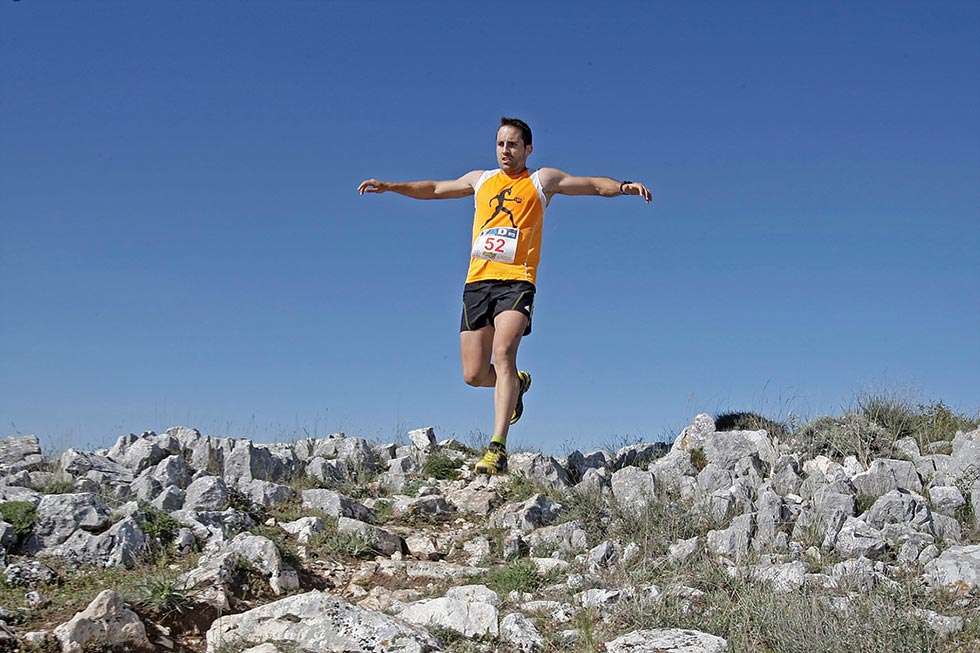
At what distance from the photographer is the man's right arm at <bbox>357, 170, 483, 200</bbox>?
8734 mm

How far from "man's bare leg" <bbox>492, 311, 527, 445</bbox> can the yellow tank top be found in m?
0.38

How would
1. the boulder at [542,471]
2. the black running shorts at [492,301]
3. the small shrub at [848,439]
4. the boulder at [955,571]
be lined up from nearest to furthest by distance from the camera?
the boulder at [955,571] < the boulder at [542,471] < the black running shorts at [492,301] < the small shrub at [848,439]

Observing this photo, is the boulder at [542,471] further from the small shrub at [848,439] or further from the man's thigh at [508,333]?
the small shrub at [848,439]

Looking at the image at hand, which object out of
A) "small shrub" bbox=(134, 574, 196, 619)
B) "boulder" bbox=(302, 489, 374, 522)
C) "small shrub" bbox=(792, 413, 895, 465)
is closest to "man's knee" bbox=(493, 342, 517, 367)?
"boulder" bbox=(302, 489, 374, 522)

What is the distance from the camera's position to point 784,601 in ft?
15.9

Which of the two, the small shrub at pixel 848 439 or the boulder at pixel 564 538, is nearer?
the boulder at pixel 564 538

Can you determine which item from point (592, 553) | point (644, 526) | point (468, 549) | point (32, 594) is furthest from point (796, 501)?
point (32, 594)

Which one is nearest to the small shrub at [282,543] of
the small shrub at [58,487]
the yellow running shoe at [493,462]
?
the small shrub at [58,487]

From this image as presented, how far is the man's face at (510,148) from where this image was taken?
27.2ft

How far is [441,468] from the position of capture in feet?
27.5

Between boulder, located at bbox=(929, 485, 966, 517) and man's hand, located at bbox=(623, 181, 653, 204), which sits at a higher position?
man's hand, located at bbox=(623, 181, 653, 204)

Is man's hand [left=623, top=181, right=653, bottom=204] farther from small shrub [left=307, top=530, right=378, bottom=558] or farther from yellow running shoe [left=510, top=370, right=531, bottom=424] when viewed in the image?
small shrub [left=307, top=530, right=378, bottom=558]

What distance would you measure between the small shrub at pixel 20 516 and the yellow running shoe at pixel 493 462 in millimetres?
3327

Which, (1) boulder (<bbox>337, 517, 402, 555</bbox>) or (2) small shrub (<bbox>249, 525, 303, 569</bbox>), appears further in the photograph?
(1) boulder (<bbox>337, 517, 402, 555</bbox>)
